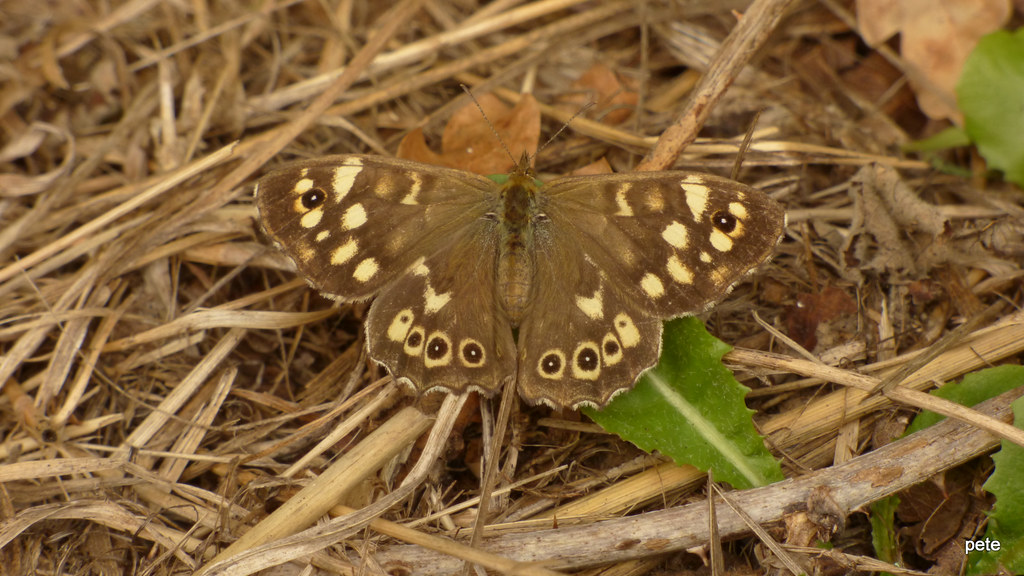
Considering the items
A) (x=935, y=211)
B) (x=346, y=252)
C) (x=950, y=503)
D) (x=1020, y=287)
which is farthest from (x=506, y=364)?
(x=1020, y=287)

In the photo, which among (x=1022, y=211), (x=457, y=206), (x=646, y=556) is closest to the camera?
(x=646, y=556)

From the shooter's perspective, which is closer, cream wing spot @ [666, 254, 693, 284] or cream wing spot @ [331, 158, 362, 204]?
cream wing spot @ [666, 254, 693, 284]

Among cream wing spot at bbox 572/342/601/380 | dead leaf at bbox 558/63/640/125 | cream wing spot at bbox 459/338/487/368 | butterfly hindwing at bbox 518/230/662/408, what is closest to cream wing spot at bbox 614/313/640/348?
butterfly hindwing at bbox 518/230/662/408

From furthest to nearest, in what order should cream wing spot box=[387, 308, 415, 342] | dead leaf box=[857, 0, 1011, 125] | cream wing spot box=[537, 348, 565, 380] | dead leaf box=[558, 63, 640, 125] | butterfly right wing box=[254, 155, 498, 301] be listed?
dead leaf box=[558, 63, 640, 125], dead leaf box=[857, 0, 1011, 125], butterfly right wing box=[254, 155, 498, 301], cream wing spot box=[387, 308, 415, 342], cream wing spot box=[537, 348, 565, 380]

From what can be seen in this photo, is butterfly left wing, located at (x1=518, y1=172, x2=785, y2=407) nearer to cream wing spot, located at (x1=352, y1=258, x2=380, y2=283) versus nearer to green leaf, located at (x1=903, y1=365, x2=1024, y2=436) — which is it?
cream wing spot, located at (x1=352, y1=258, x2=380, y2=283)

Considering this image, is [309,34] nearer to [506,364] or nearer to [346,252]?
[346,252]

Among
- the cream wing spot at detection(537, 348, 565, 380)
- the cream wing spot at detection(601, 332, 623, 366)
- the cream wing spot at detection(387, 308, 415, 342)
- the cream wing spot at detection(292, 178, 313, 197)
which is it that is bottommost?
the cream wing spot at detection(537, 348, 565, 380)

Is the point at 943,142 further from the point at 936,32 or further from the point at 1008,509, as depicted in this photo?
the point at 1008,509
